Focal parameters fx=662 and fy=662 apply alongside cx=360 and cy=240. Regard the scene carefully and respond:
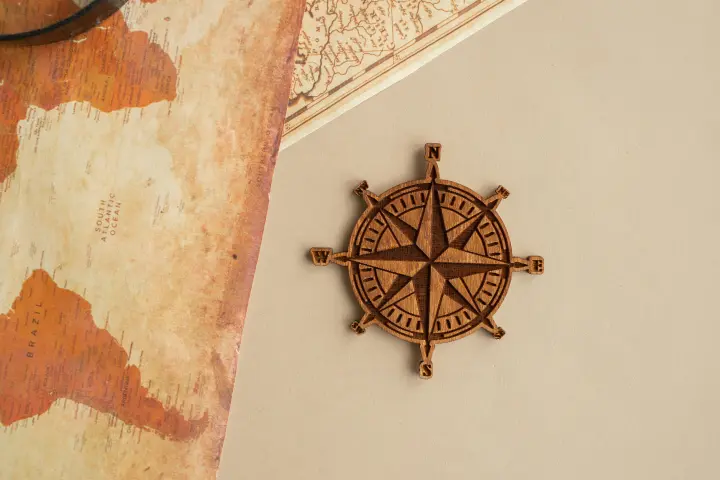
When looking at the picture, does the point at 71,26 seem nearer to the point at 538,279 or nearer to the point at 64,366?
the point at 64,366

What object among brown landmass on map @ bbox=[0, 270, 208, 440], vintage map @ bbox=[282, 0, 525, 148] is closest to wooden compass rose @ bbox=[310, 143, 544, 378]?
vintage map @ bbox=[282, 0, 525, 148]

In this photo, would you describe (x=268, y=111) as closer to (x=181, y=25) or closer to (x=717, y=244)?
(x=181, y=25)

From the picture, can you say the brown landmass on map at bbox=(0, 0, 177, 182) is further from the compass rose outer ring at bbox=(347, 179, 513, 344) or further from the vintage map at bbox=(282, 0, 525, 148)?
the compass rose outer ring at bbox=(347, 179, 513, 344)

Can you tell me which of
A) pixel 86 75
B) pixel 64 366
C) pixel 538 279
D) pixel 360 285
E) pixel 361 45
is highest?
pixel 361 45

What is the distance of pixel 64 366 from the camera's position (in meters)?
1.61

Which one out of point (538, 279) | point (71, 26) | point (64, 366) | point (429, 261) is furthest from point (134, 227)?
point (538, 279)

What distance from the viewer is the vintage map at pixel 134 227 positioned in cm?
161

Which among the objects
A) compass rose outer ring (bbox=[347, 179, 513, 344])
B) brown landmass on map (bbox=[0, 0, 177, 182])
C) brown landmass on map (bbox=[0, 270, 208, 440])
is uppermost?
brown landmass on map (bbox=[0, 0, 177, 182])

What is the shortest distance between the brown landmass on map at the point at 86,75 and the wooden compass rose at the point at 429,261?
0.61 meters

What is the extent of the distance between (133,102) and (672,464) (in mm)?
1731

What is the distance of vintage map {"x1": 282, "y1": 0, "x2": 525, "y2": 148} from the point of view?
180 cm

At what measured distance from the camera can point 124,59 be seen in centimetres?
169

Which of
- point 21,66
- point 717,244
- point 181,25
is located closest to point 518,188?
point 717,244

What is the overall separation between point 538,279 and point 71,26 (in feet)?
4.45
